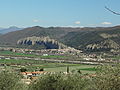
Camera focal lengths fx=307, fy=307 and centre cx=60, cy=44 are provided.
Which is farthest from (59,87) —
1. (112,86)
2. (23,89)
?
(112,86)

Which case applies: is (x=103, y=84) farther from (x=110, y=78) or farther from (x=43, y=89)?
(x=43, y=89)

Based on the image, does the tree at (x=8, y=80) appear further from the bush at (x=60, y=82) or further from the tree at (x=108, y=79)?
the tree at (x=108, y=79)

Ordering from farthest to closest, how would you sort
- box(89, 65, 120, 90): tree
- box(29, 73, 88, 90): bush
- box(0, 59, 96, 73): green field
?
1. box(0, 59, 96, 73): green field
2. box(29, 73, 88, 90): bush
3. box(89, 65, 120, 90): tree

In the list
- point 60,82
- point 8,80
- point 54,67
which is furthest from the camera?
point 54,67

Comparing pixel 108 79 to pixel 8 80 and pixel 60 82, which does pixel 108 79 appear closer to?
pixel 60 82

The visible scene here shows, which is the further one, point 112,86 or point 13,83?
point 13,83

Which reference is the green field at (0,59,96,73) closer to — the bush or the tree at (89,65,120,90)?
the bush

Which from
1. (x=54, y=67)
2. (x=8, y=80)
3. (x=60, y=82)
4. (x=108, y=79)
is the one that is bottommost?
(x=54, y=67)

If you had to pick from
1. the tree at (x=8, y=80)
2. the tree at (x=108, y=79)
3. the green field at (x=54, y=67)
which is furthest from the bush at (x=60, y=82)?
the green field at (x=54, y=67)

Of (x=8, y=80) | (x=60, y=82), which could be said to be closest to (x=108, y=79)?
(x=60, y=82)

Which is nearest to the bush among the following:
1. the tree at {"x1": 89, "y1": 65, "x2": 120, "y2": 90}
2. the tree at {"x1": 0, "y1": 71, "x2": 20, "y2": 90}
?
the tree at {"x1": 0, "y1": 71, "x2": 20, "y2": 90}

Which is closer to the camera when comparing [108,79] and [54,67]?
[108,79]
